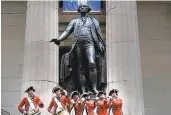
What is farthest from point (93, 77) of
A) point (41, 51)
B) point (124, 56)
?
point (41, 51)

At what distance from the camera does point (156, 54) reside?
20.3 meters

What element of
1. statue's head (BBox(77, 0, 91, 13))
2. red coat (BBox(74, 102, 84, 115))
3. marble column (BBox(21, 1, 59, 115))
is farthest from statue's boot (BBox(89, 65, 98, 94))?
marble column (BBox(21, 1, 59, 115))

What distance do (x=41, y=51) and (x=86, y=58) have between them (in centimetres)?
410

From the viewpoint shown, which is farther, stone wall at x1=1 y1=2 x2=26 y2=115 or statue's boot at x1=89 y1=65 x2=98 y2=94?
stone wall at x1=1 y1=2 x2=26 y2=115

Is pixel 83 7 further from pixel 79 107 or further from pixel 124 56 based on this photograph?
pixel 124 56

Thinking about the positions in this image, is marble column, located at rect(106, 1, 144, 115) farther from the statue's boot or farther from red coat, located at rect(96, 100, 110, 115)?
red coat, located at rect(96, 100, 110, 115)

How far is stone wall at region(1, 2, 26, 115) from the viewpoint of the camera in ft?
63.8

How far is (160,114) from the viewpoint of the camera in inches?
757

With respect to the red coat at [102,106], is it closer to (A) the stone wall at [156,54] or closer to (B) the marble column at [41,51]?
(B) the marble column at [41,51]

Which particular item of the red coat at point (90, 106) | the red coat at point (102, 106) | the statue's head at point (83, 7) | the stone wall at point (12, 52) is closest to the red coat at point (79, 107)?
the red coat at point (90, 106)

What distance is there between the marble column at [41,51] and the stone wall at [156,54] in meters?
5.35

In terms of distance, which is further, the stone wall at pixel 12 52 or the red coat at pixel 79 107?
the stone wall at pixel 12 52

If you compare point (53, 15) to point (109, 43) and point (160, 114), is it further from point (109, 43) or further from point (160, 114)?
point (160, 114)

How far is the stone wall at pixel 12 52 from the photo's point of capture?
63.8 feet
